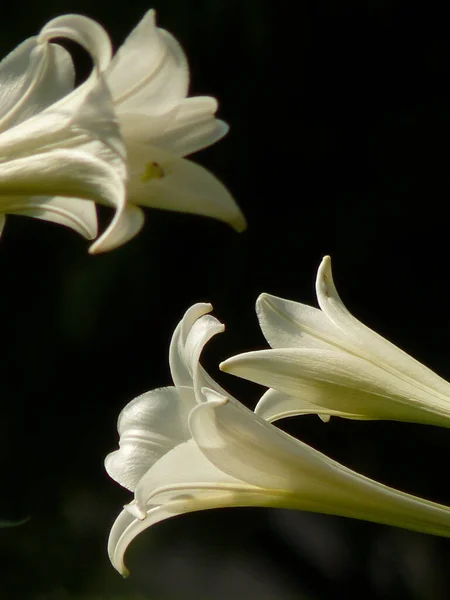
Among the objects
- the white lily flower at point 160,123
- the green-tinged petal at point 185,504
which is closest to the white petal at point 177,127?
the white lily flower at point 160,123

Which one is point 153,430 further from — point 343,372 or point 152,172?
point 152,172

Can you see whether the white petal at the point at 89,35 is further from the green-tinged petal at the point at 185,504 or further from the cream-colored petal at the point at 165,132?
the green-tinged petal at the point at 185,504

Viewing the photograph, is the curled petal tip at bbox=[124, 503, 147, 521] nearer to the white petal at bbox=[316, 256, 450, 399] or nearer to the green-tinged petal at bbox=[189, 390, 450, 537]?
the green-tinged petal at bbox=[189, 390, 450, 537]

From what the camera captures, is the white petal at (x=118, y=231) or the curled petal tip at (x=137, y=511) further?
the curled petal tip at (x=137, y=511)

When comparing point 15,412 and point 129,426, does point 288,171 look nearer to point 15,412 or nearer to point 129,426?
point 15,412

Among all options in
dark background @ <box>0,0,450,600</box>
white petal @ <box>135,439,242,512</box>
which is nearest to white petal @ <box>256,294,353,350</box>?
white petal @ <box>135,439,242,512</box>

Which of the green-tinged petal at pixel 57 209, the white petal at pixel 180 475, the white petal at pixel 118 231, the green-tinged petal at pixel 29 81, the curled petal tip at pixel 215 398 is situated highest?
the green-tinged petal at pixel 29 81
